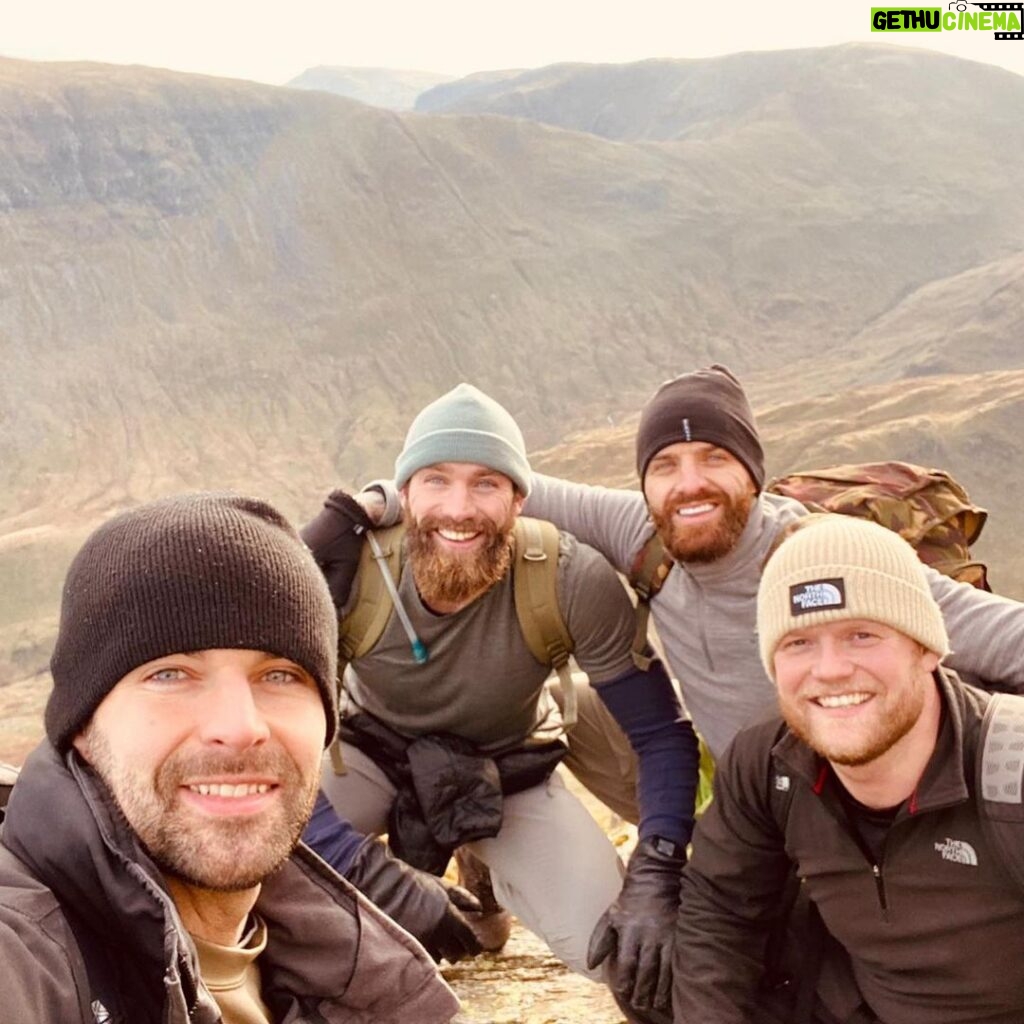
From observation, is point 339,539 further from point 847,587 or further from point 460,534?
point 847,587

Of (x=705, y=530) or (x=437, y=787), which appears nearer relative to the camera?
(x=705, y=530)

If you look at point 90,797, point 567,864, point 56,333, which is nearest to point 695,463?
point 567,864

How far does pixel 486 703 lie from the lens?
4.14 metres

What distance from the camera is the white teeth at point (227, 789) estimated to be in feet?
6.66

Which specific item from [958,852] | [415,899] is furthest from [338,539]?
[958,852]

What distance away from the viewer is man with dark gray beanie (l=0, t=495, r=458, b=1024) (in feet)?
5.84

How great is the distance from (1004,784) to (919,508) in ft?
4.99

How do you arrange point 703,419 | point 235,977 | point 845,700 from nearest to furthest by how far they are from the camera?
point 235,977
point 845,700
point 703,419

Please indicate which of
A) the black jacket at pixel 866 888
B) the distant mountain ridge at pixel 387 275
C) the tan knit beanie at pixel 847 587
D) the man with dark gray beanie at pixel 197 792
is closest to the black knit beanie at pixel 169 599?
the man with dark gray beanie at pixel 197 792

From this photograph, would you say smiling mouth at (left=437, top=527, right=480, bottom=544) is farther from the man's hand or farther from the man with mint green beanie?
the man's hand

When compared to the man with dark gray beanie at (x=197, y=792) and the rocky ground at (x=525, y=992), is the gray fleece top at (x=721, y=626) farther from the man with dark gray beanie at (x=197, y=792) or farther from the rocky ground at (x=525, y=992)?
the man with dark gray beanie at (x=197, y=792)

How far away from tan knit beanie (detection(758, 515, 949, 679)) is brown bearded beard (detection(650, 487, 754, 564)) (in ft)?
2.73

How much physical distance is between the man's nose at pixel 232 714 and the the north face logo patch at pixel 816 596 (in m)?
1.42

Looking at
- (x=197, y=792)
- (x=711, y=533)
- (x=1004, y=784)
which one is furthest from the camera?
(x=711, y=533)
